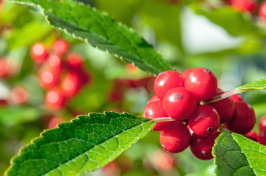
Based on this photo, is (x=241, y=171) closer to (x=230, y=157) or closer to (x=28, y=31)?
(x=230, y=157)

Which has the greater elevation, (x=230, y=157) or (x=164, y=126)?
(x=164, y=126)

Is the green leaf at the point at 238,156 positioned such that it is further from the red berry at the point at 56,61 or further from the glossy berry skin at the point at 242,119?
the red berry at the point at 56,61

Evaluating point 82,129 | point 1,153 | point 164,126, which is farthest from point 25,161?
point 1,153

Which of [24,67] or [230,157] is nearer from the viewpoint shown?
[230,157]

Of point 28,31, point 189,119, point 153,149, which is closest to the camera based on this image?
point 189,119

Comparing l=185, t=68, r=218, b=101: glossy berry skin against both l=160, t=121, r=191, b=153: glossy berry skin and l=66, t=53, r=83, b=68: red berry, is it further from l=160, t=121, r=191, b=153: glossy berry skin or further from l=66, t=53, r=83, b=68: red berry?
l=66, t=53, r=83, b=68: red berry

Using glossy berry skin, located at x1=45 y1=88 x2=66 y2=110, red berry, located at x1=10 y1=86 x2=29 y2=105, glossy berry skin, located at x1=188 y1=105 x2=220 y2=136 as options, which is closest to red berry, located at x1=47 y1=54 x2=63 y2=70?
glossy berry skin, located at x1=45 y1=88 x2=66 y2=110

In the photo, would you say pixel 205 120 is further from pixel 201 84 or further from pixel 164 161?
pixel 164 161
